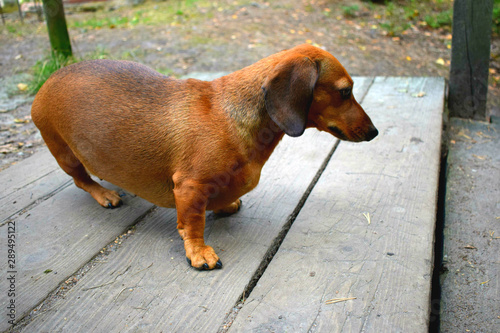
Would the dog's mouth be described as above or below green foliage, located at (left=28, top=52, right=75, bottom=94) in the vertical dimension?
above

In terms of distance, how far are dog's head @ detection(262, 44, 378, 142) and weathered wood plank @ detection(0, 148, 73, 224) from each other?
1.70m

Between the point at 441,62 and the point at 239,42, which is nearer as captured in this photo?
the point at 441,62

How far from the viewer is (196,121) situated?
2.15m

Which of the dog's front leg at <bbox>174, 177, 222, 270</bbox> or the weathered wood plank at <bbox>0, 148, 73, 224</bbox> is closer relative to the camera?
the dog's front leg at <bbox>174, 177, 222, 270</bbox>

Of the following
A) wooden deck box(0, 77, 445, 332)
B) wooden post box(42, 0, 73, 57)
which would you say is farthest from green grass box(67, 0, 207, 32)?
wooden deck box(0, 77, 445, 332)

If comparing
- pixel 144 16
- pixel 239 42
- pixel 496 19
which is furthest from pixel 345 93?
pixel 144 16

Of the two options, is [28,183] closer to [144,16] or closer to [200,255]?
[200,255]

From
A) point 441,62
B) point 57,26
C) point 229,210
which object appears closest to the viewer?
point 229,210

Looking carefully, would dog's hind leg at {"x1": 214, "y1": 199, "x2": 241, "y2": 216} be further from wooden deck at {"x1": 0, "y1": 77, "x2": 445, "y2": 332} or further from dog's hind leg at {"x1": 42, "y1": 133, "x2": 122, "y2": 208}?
→ dog's hind leg at {"x1": 42, "y1": 133, "x2": 122, "y2": 208}

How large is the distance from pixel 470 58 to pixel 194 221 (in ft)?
11.0

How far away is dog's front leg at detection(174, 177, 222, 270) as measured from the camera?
2070 millimetres

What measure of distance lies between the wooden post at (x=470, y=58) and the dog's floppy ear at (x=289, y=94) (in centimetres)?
277

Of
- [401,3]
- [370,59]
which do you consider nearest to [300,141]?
[370,59]

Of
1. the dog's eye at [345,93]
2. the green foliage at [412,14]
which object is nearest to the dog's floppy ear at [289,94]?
the dog's eye at [345,93]
